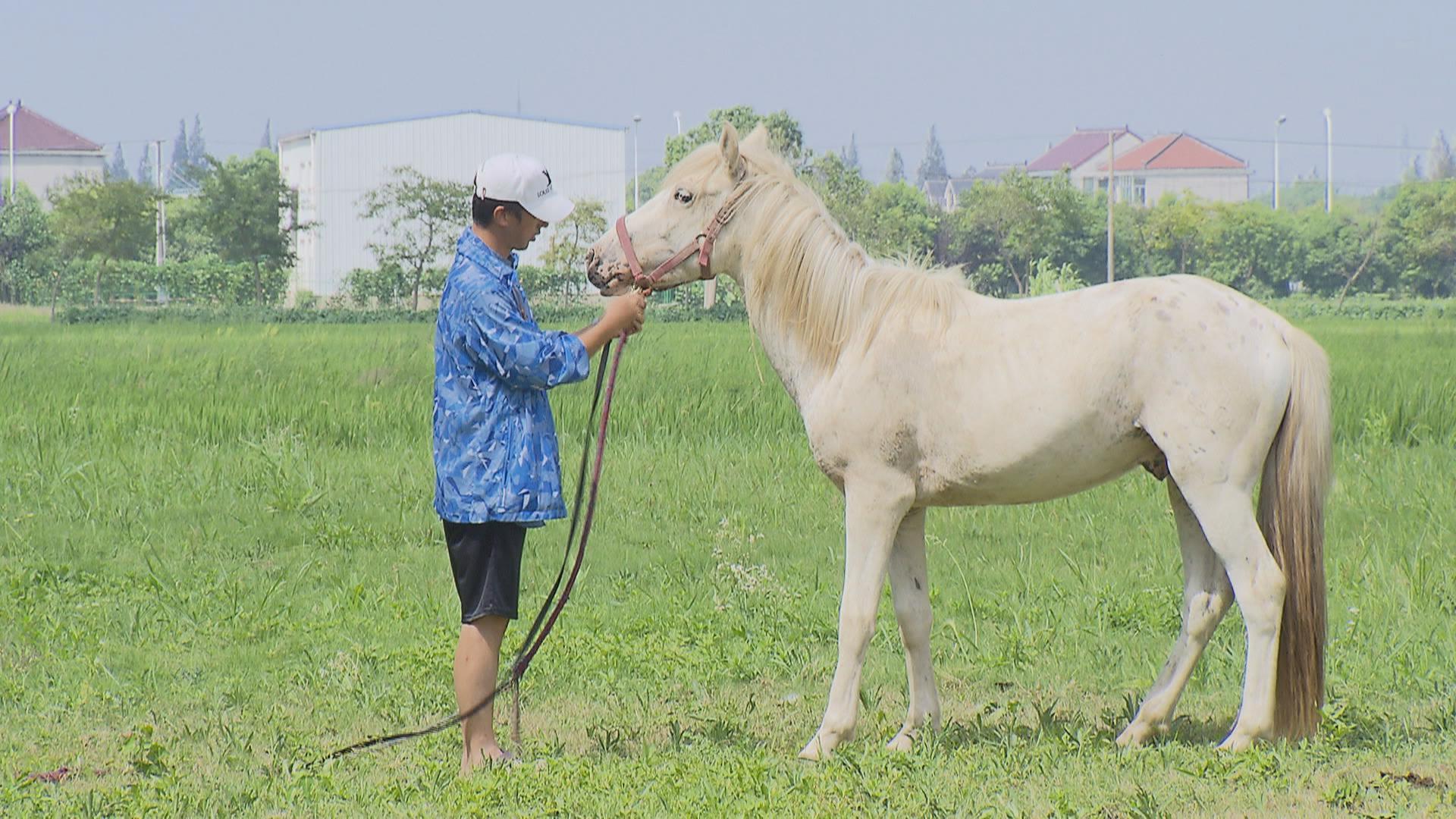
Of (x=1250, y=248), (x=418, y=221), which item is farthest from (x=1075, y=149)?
(x=418, y=221)

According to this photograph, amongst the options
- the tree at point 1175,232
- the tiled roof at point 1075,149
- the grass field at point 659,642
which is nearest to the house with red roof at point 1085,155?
the tiled roof at point 1075,149

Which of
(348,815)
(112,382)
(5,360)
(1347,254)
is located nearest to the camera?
(348,815)

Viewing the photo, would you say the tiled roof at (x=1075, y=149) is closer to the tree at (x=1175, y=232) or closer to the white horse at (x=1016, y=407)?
the tree at (x=1175, y=232)

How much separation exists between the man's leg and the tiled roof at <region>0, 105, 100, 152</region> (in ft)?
280

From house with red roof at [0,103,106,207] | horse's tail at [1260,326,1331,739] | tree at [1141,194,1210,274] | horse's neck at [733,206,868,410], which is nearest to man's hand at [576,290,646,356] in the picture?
horse's neck at [733,206,868,410]

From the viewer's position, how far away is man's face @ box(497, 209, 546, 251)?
4281mm

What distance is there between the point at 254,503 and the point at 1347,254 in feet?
183

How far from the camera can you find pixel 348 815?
3943mm

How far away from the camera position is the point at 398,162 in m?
56.3

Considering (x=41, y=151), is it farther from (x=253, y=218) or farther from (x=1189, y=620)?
(x=1189, y=620)

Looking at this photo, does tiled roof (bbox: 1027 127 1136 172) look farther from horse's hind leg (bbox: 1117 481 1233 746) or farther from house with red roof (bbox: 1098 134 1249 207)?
horse's hind leg (bbox: 1117 481 1233 746)

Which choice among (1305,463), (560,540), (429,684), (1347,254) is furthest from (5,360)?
(1347,254)

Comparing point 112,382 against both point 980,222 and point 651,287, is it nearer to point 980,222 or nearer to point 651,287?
point 651,287

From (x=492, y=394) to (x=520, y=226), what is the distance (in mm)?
504
